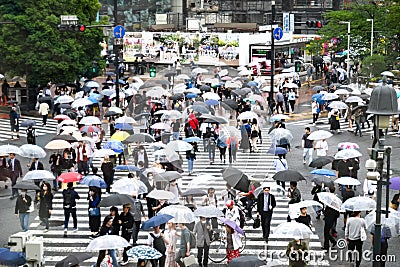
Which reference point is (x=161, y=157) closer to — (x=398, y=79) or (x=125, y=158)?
(x=125, y=158)

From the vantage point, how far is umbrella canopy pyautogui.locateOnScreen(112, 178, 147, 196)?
19.6m

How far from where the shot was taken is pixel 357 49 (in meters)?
56.1

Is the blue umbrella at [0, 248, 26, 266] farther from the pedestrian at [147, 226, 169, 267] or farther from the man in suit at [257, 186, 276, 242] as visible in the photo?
the man in suit at [257, 186, 276, 242]

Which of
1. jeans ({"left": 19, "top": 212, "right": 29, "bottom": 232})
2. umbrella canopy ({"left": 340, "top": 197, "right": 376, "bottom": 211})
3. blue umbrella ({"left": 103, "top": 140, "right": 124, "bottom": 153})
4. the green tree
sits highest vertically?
the green tree

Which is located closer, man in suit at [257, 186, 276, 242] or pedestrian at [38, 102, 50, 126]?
man in suit at [257, 186, 276, 242]

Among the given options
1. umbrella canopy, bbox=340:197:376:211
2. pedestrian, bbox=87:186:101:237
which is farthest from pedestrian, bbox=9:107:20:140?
umbrella canopy, bbox=340:197:376:211

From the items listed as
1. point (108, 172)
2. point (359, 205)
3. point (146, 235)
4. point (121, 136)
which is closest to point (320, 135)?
point (121, 136)

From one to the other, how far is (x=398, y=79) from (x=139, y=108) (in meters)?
19.1

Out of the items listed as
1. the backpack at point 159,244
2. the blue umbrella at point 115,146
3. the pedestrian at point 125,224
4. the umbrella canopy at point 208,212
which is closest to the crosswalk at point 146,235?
the pedestrian at point 125,224

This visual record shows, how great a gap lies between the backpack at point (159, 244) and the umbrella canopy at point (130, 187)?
367 centimetres

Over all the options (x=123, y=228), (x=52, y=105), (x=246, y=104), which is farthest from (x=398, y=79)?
(x=123, y=228)

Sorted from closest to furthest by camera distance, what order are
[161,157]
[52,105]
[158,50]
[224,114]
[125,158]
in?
[161,157] → [125,158] → [224,114] → [52,105] → [158,50]

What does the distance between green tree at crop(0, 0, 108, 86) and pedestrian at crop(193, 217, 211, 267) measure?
24.9 meters

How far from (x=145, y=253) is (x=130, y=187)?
16.9ft
